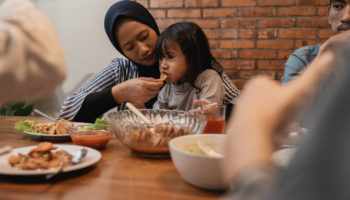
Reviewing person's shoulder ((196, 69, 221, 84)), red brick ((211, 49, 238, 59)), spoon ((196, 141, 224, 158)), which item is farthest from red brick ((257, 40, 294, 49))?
spoon ((196, 141, 224, 158))

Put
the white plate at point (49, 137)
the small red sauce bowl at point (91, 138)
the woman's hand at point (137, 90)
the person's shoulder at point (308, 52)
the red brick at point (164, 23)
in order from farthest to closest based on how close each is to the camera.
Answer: the red brick at point (164, 23) → the person's shoulder at point (308, 52) → the woman's hand at point (137, 90) → the white plate at point (49, 137) → the small red sauce bowl at point (91, 138)

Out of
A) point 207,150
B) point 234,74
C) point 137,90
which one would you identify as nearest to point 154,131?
point 207,150

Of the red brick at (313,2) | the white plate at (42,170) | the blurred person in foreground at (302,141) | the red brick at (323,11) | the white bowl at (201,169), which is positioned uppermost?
the red brick at (313,2)

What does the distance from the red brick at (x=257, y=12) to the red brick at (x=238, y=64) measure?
0.45 meters

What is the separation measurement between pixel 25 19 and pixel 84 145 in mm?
527

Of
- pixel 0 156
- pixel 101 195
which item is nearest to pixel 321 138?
pixel 101 195

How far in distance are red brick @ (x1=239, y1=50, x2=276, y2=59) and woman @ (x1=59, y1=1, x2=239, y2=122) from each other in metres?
0.97

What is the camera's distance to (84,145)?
1.10 m

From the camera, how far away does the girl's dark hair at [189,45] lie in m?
1.96

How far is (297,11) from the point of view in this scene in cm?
289

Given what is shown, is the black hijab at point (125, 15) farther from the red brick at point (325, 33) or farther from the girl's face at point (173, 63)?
the red brick at point (325, 33)

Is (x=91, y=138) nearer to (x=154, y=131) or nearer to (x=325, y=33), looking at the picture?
(x=154, y=131)

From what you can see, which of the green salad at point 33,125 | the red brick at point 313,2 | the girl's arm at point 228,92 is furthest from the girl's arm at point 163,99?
the red brick at point 313,2

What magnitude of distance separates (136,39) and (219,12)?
1324 mm
